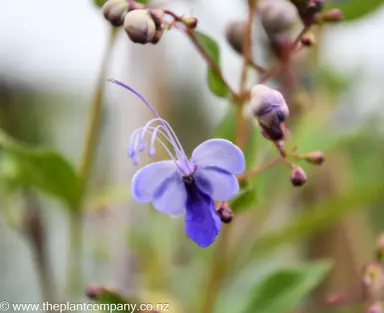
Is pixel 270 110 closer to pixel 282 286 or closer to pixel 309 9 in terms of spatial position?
pixel 309 9

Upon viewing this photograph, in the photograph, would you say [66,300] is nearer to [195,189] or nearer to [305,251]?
[195,189]

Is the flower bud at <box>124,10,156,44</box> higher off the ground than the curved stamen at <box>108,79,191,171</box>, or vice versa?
the flower bud at <box>124,10,156,44</box>

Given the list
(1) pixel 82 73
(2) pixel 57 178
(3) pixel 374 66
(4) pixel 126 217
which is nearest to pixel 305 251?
(4) pixel 126 217

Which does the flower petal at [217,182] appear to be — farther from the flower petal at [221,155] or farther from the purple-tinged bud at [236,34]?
the purple-tinged bud at [236,34]

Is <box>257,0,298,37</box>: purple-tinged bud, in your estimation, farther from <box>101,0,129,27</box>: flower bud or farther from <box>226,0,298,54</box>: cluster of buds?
<box>101,0,129,27</box>: flower bud

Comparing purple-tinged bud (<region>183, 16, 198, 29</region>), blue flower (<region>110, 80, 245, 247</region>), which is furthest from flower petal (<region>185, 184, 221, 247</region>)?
purple-tinged bud (<region>183, 16, 198, 29</region>)
